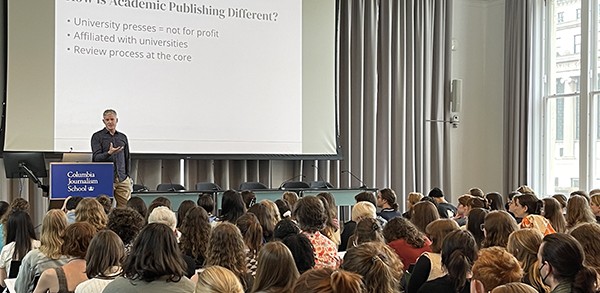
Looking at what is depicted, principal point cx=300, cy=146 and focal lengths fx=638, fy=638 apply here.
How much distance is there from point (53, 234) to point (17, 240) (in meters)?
0.70

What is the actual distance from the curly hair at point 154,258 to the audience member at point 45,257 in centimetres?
90

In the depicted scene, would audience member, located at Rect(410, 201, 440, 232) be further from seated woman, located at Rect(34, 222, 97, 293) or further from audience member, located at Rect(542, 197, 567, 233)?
seated woman, located at Rect(34, 222, 97, 293)

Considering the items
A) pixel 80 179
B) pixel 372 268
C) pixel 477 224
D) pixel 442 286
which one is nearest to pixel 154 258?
pixel 372 268

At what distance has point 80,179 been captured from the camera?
5.72m

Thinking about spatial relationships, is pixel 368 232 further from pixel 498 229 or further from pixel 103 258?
pixel 103 258

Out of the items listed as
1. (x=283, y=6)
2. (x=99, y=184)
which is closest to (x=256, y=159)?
(x=283, y=6)

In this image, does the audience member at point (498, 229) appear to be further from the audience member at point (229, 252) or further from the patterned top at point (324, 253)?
the audience member at point (229, 252)

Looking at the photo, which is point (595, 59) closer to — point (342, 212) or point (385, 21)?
point (385, 21)

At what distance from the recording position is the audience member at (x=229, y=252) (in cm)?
299

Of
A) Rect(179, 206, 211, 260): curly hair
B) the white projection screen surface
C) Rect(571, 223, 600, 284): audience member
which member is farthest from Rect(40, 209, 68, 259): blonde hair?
the white projection screen surface

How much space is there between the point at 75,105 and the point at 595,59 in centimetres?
749

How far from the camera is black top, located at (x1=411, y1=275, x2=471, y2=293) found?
2.82 m

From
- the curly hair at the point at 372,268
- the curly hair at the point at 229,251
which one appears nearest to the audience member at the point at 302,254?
the curly hair at the point at 229,251

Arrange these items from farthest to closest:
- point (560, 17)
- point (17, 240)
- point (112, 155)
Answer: point (560, 17), point (112, 155), point (17, 240)
